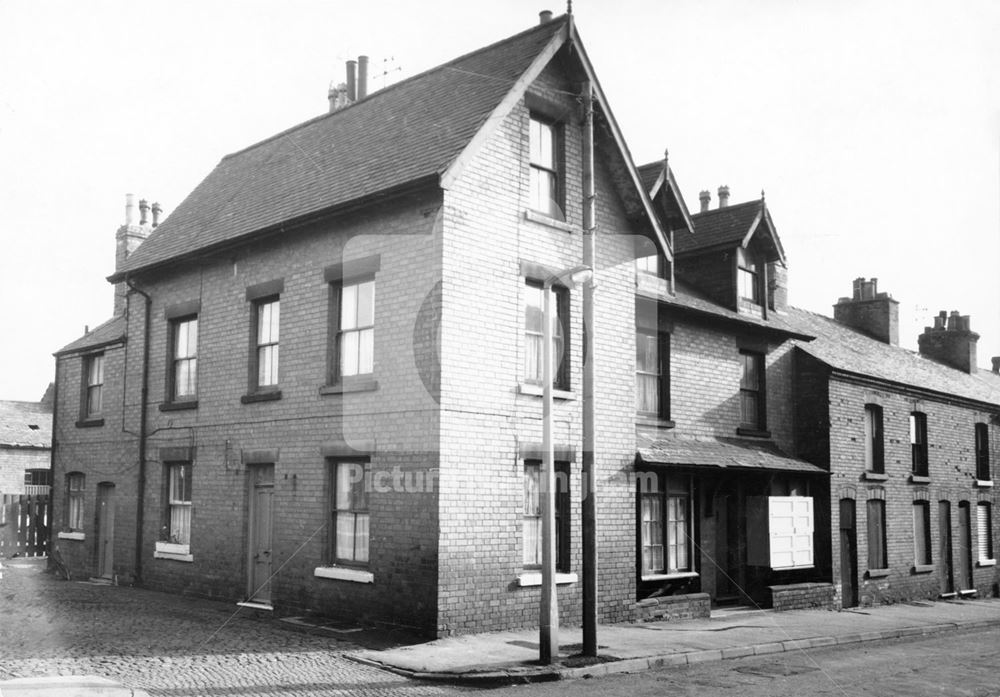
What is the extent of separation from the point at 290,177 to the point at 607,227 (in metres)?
A: 6.22

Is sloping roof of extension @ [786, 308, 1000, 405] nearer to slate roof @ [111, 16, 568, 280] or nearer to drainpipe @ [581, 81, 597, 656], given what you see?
slate roof @ [111, 16, 568, 280]

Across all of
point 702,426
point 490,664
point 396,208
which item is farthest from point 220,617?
point 702,426

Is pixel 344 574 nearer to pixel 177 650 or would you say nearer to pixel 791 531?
pixel 177 650

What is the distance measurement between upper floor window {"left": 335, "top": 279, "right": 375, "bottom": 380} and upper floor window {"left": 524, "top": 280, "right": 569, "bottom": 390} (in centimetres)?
249

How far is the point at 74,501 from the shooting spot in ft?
75.1

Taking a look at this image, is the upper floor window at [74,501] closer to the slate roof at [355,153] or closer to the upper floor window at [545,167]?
the slate roof at [355,153]

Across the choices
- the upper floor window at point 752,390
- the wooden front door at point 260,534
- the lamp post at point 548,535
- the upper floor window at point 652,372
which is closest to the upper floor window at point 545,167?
the lamp post at point 548,535

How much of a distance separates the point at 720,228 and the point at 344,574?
40.4ft

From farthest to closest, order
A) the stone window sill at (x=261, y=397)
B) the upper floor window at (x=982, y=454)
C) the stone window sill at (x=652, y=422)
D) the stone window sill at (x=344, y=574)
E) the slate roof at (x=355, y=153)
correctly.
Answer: the upper floor window at (x=982, y=454) < the stone window sill at (x=652, y=422) < the stone window sill at (x=261, y=397) < the slate roof at (x=355, y=153) < the stone window sill at (x=344, y=574)

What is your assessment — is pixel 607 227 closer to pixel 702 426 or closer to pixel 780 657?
pixel 702 426

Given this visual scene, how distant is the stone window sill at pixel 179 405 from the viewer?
18.4 metres

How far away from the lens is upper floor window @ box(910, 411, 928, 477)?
83.6ft

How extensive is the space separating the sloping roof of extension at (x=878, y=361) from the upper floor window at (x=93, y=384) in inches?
659

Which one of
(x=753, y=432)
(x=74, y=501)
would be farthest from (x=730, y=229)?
(x=74, y=501)
